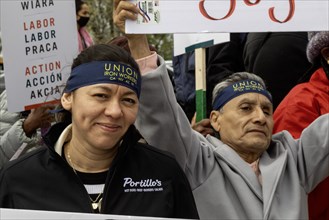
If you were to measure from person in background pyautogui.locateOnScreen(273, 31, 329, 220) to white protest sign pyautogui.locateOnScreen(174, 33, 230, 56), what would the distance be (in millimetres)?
932

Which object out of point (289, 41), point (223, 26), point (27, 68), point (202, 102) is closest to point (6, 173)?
point (223, 26)

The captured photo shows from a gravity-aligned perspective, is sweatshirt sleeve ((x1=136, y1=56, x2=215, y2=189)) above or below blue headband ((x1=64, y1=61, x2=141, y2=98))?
below

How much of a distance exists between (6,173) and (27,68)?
1637mm

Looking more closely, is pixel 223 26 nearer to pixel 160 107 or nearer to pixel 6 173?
pixel 160 107

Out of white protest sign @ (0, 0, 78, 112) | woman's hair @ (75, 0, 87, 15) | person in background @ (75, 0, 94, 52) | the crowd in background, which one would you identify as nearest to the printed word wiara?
white protest sign @ (0, 0, 78, 112)

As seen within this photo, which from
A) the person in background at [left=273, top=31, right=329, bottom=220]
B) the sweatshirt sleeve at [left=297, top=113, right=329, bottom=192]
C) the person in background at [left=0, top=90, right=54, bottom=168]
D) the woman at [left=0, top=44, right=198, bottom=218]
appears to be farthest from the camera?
the person in background at [left=0, top=90, right=54, bottom=168]

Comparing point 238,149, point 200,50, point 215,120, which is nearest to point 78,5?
point 200,50

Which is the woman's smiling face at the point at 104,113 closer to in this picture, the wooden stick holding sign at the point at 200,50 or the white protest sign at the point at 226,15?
the white protest sign at the point at 226,15

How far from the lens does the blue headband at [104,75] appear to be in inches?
126

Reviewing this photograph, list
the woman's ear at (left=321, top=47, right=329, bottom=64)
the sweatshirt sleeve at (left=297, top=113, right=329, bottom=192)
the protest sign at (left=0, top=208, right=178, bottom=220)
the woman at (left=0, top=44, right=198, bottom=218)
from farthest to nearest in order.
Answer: the woman's ear at (left=321, top=47, right=329, bottom=64) → the sweatshirt sleeve at (left=297, top=113, right=329, bottom=192) → the woman at (left=0, top=44, right=198, bottom=218) → the protest sign at (left=0, top=208, right=178, bottom=220)

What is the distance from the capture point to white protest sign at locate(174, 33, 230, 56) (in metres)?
5.34

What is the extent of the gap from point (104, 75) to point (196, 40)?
2.45 m

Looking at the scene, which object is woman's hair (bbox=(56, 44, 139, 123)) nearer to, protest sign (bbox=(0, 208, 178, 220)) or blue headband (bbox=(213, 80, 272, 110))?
protest sign (bbox=(0, 208, 178, 220))

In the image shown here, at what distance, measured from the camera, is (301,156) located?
13.1 feet
